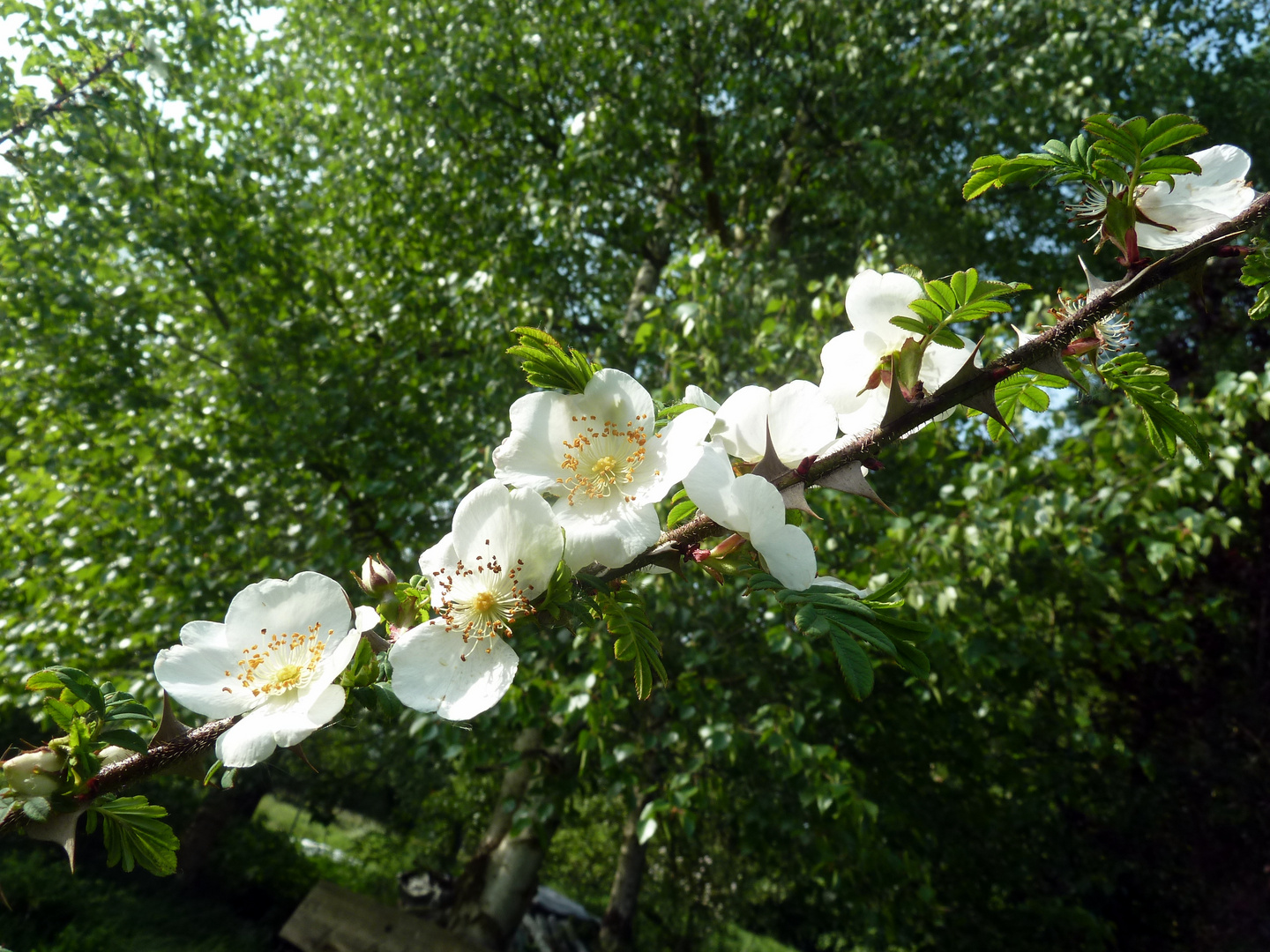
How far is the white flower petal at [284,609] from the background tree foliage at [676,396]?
7.45ft

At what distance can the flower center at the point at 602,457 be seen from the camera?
83 centimetres

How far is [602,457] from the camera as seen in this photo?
2.83 ft

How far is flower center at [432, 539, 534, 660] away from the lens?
2.49 feet

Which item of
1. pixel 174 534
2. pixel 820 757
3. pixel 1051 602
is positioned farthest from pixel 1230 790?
pixel 174 534

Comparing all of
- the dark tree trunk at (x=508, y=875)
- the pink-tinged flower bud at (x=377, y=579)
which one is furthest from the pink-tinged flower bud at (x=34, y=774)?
the dark tree trunk at (x=508, y=875)

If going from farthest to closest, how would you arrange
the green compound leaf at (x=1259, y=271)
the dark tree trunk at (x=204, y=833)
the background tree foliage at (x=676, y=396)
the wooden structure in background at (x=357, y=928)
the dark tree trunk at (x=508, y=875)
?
the dark tree trunk at (x=204, y=833) < the dark tree trunk at (x=508, y=875) < the wooden structure in background at (x=357, y=928) < the background tree foliage at (x=676, y=396) < the green compound leaf at (x=1259, y=271)

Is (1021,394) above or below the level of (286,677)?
above

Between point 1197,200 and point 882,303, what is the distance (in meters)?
0.33

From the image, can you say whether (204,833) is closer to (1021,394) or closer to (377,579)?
(377,579)

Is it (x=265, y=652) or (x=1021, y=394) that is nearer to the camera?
(x=265, y=652)

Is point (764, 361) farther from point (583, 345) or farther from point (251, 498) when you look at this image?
point (251, 498)

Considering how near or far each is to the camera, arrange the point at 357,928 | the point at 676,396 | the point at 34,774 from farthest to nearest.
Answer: the point at 357,928, the point at 676,396, the point at 34,774

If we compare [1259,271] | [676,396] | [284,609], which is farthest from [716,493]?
[676,396]

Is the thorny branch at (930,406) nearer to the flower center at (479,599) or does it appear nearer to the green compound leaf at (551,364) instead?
the flower center at (479,599)
